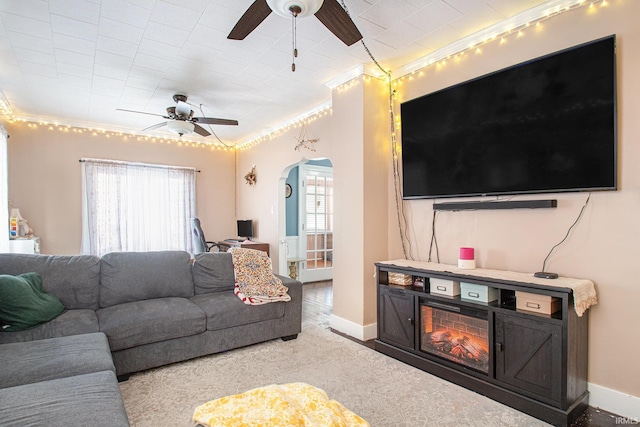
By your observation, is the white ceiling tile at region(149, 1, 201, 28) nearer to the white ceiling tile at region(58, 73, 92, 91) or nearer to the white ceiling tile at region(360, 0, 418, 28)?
the white ceiling tile at region(360, 0, 418, 28)

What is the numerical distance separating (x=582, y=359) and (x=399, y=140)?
2375 millimetres

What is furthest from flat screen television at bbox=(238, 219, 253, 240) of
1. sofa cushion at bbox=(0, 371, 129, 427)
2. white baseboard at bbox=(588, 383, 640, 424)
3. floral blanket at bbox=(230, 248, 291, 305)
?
white baseboard at bbox=(588, 383, 640, 424)

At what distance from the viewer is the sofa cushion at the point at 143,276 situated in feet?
10.5

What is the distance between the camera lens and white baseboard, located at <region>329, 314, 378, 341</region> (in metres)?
3.63

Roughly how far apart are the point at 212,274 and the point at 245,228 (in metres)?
2.82

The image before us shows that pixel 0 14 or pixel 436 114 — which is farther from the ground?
pixel 0 14

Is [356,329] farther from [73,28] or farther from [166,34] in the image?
[73,28]

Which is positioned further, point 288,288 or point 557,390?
point 288,288

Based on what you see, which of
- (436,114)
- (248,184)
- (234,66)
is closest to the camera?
(436,114)

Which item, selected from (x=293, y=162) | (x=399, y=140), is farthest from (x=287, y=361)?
(x=293, y=162)

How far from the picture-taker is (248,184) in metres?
6.70

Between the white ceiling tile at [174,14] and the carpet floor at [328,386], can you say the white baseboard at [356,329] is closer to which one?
the carpet floor at [328,386]

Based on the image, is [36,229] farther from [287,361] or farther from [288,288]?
[287,361]

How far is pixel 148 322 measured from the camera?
9.30 ft
